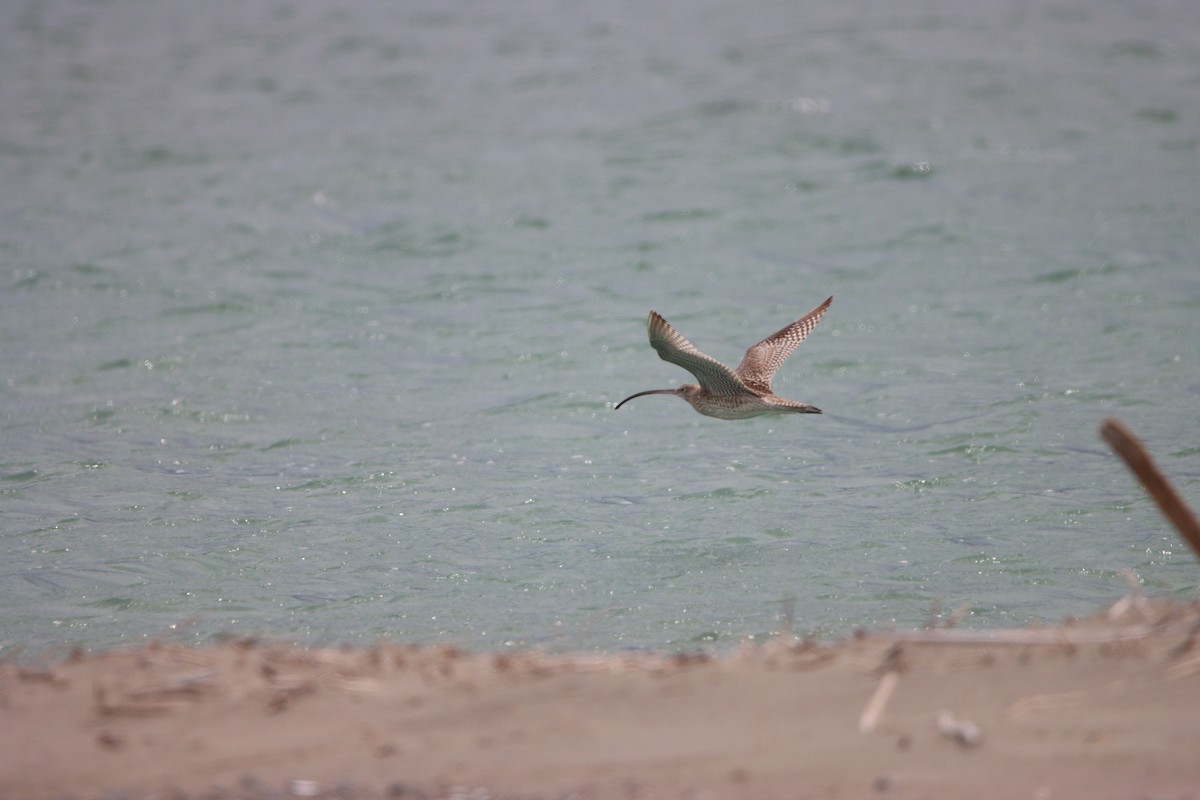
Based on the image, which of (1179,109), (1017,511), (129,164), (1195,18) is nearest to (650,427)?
(1017,511)

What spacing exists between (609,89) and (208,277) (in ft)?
29.8

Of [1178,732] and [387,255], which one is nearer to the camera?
[1178,732]

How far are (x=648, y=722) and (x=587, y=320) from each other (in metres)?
10.1

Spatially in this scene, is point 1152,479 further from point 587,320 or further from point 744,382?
point 587,320

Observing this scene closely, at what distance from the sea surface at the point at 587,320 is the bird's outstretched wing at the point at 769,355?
887 mm

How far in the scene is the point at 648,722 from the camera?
460 centimetres

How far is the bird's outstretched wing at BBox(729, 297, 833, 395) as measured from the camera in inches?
368

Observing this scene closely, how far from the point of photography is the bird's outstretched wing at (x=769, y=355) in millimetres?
9352

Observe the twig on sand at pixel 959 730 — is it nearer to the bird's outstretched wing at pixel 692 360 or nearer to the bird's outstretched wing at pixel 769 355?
the bird's outstretched wing at pixel 692 360

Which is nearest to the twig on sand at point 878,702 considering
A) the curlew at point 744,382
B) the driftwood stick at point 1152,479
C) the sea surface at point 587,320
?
the sea surface at point 587,320

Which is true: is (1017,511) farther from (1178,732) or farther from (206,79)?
(206,79)

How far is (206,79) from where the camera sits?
79.0 feet

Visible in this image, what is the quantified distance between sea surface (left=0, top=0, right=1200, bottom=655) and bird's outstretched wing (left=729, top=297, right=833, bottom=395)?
887 mm

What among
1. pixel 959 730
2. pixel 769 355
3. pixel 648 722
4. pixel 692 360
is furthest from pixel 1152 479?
pixel 769 355
